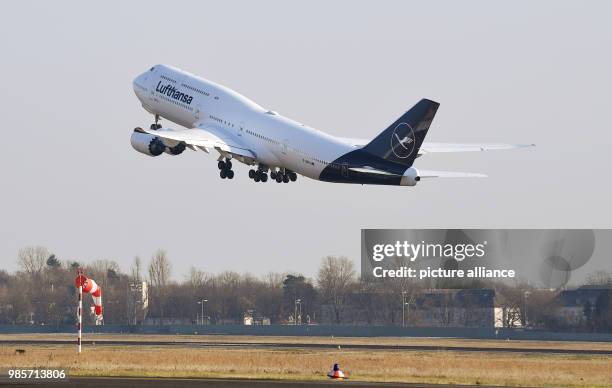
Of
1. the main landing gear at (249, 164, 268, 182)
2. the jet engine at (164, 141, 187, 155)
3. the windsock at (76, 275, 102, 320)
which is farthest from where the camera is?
the main landing gear at (249, 164, 268, 182)

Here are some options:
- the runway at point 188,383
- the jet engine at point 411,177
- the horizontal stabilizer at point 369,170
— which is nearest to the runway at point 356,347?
the jet engine at point 411,177

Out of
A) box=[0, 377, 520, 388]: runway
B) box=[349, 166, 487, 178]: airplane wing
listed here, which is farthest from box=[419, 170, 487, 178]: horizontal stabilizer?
box=[0, 377, 520, 388]: runway

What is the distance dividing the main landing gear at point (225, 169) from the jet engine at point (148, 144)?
4.99m

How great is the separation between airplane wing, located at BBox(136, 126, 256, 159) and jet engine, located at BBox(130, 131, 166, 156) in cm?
57

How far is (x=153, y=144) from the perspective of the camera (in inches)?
3967

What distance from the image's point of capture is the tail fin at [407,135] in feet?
294

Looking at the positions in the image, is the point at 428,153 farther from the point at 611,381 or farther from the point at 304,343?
the point at 611,381

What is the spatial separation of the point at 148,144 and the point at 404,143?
21426 mm

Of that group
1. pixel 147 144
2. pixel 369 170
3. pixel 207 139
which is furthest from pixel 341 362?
pixel 147 144

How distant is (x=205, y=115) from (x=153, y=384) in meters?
52.8

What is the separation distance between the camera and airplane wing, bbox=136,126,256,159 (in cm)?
10081

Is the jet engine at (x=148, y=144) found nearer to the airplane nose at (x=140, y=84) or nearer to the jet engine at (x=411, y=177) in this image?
the airplane nose at (x=140, y=84)

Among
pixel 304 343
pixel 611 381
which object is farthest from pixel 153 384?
pixel 304 343

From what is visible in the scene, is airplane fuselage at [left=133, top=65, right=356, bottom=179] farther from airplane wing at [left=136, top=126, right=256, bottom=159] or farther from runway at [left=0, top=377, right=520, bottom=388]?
runway at [left=0, top=377, right=520, bottom=388]
